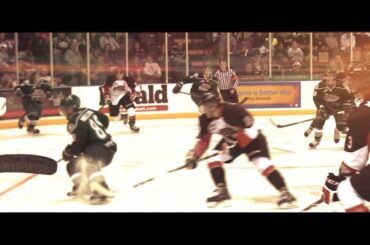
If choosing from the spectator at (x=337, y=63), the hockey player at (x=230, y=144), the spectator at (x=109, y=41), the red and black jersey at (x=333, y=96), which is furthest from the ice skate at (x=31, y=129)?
the spectator at (x=337, y=63)

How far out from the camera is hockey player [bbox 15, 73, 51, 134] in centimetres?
494

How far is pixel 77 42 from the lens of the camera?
15.9 feet

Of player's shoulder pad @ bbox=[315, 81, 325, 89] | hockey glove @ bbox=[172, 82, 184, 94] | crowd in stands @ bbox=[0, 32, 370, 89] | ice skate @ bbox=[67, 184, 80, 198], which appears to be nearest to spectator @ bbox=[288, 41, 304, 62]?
crowd in stands @ bbox=[0, 32, 370, 89]

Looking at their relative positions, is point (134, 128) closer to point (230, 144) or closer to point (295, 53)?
point (230, 144)

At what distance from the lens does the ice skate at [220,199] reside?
482 cm

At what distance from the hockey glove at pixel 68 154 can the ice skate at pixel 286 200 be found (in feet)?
4.76

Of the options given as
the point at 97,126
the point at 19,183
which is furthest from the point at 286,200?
the point at 19,183

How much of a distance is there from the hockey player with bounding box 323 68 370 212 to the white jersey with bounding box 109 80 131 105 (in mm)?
1528

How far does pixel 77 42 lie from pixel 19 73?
505mm

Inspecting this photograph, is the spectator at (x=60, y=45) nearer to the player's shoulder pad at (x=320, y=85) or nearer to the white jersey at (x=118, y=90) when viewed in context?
the white jersey at (x=118, y=90)

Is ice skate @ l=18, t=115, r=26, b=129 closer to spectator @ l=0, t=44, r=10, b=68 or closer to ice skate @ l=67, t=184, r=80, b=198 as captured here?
spectator @ l=0, t=44, r=10, b=68

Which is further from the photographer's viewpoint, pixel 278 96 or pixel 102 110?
pixel 278 96
